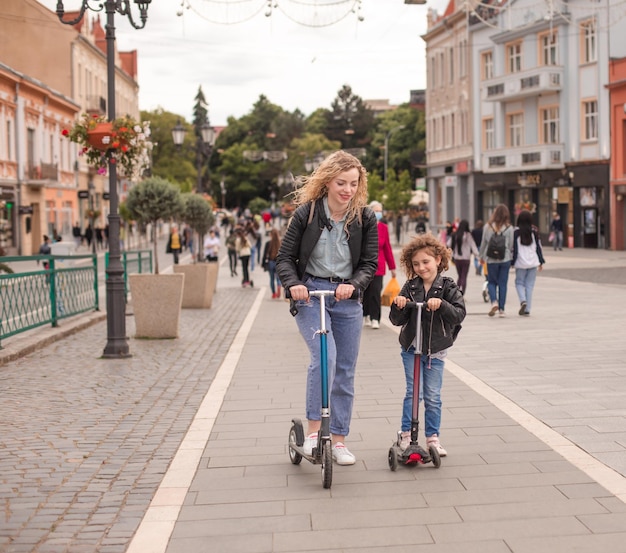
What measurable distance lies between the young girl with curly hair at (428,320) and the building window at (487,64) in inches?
1930

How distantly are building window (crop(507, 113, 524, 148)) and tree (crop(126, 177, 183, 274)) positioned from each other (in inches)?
1226

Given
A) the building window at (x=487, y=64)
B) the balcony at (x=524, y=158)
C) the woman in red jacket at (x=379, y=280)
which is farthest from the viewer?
the building window at (x=487, y=64)

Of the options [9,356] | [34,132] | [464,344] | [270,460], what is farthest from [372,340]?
[34,132]

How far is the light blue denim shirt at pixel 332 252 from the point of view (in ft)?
19.5

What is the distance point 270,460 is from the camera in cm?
639

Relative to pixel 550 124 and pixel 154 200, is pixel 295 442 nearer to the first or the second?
pixel 154 200

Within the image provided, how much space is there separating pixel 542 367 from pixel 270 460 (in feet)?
15.1

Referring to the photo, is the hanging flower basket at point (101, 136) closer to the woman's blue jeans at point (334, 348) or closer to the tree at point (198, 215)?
the woman's blue jeans at point (334, 348)

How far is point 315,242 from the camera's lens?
5.91m

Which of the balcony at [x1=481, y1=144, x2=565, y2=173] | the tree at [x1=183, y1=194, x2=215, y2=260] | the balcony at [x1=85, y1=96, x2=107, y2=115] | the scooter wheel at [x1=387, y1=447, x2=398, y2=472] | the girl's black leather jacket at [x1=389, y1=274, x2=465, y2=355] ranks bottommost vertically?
the scooter wheel at [x1=387, y1=447, x2=398, y2=472]

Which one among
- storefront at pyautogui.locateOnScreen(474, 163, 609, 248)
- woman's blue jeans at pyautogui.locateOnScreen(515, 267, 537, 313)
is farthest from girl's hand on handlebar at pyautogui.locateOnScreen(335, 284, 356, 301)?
storefront at pyautogui.locateOnScreen(474, 163, 609, 248)

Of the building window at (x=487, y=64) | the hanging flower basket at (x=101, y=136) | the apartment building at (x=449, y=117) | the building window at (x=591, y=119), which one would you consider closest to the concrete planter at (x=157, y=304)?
the hanging flower basket at (x=101, y=136)

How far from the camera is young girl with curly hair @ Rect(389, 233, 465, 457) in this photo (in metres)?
6.13

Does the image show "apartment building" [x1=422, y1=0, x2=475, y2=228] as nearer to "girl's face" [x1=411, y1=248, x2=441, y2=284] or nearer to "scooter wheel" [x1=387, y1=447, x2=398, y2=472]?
"girl's face" [x1=411, y1=248, x2=441, y2=284]
